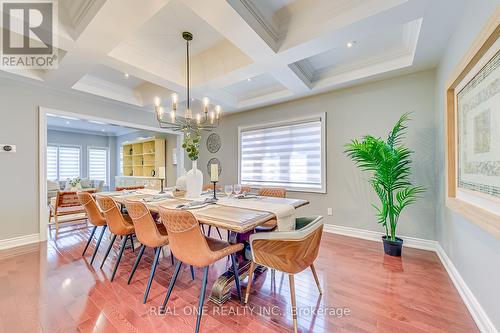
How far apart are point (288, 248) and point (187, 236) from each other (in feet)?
2.42

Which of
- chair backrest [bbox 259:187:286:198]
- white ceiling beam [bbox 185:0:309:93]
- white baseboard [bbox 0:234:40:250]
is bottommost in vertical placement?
white baseboard [bbox 0:234:40:250]

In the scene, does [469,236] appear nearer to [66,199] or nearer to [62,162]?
[66,199]

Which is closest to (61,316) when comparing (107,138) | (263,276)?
(263,276)

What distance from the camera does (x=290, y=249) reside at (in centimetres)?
145

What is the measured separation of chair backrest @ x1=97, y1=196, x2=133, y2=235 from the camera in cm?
214

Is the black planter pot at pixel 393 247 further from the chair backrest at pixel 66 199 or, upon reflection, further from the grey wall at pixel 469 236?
the chair backrest at pixel 66 199

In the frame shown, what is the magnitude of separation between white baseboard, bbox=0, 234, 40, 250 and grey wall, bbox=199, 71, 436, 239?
14.4 ft

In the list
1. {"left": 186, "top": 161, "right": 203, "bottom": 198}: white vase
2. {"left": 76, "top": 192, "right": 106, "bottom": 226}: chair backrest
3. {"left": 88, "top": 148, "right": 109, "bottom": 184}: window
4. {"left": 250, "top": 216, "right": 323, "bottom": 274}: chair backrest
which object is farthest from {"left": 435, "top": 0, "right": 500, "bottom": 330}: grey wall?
{"left": 88, "top": 148, "right": 109, "bottom": 184}: window

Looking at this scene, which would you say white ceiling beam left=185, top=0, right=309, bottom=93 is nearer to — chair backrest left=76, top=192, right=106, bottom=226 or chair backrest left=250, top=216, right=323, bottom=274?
chair backrest left=250, top=216, right=323, bottom=274

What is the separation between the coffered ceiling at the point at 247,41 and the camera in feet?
5.80

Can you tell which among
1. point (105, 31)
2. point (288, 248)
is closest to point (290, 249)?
point (288, 248)

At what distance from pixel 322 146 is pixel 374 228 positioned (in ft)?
5.15

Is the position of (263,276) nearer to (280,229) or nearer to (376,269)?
(280,229)

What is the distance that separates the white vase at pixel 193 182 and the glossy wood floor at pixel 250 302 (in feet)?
2.98
